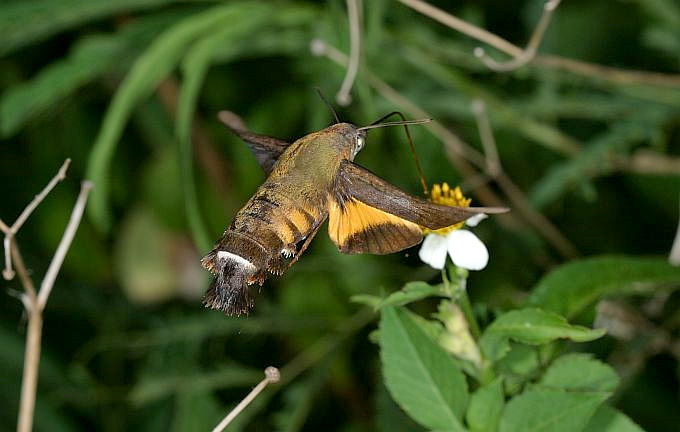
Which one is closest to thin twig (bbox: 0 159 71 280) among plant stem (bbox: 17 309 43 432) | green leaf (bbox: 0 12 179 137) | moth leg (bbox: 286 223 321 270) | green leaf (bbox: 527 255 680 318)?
plant stem (bbox: 17 309 43 432)

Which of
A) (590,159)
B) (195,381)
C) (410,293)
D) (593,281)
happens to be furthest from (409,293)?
(195,381)

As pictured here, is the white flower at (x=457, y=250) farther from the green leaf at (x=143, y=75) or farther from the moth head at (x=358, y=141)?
the green leaf at (x=143, y=75)

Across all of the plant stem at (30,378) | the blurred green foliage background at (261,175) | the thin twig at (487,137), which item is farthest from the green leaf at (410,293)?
the thin twig at (487,137)

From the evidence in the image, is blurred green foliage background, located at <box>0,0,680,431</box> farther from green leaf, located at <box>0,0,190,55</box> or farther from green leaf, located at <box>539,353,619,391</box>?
green leaf, located at <box>539,353,619,391</box>

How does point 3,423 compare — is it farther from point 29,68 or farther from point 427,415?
point 427,415

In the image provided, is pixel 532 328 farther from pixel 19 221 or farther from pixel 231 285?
pixel 19 221
